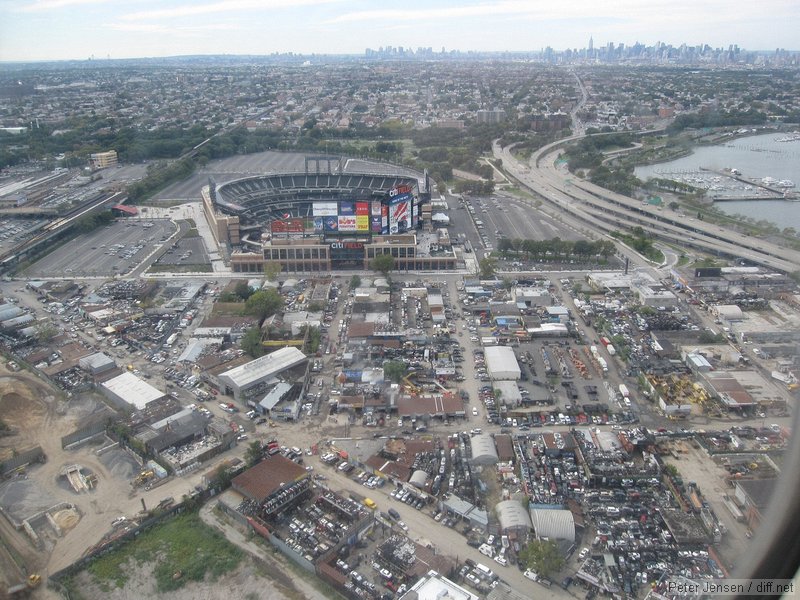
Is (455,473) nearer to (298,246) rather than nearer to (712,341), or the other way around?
(712,341)

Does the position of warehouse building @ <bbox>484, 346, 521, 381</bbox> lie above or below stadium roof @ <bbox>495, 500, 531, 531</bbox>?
above

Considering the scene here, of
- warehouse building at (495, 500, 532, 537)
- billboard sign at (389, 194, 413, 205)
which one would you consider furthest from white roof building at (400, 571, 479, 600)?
billboard sign at (389, 194, 413, 205)

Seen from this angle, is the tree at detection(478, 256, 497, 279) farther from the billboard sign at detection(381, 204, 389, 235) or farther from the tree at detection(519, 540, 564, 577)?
the tree at detection(519, 540, 564, 577)

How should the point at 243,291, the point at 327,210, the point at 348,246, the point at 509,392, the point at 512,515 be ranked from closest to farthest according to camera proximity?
the point at 512,515 < the point at 509,392 < the point at 243,291 < the point at 348,246 < the point at 327,210

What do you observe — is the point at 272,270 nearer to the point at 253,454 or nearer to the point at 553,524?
the point at 253,454

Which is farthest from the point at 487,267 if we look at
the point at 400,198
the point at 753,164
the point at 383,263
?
the point at 753,164
